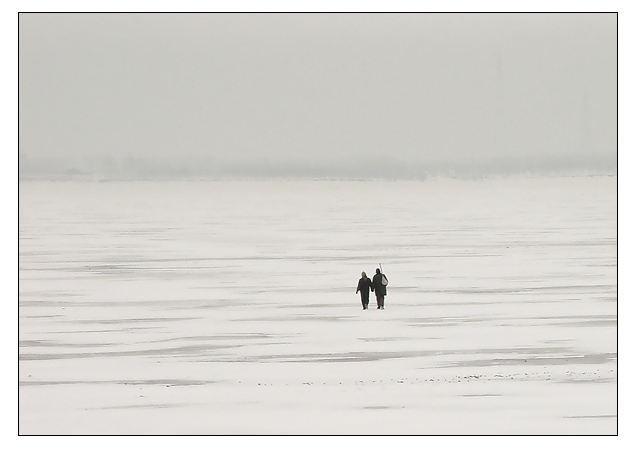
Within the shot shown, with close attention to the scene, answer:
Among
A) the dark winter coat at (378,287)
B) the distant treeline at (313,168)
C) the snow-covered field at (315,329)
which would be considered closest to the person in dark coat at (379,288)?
the dark winter coat at (378,287)

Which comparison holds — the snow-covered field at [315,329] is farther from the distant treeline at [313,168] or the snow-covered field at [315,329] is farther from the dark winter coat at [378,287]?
the distant treeline at [313,168]

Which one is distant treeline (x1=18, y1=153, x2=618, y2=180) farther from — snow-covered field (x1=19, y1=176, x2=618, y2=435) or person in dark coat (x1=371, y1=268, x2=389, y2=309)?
person in dark coat (x1=371, y1=268, x2=389, y2=309)

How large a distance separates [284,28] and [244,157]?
11615 millimetres

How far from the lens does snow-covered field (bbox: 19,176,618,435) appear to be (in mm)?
9406

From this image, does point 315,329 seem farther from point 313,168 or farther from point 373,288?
point 313,168

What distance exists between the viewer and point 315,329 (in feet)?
40.2

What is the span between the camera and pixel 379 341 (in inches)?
455

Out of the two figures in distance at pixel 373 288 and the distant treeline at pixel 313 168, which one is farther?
the distant treeline at pixel 313 168

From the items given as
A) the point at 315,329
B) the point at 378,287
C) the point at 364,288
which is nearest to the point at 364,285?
the point at 364,288

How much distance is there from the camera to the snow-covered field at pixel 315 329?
9406mm

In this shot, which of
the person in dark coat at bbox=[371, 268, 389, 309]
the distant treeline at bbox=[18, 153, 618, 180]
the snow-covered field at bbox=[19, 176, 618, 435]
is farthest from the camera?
the distant treeline at bbox=[18, 153, 618, 180]

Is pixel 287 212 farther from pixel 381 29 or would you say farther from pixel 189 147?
pixel 381 29

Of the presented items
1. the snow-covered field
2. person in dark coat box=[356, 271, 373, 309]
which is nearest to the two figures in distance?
person in dark coat box=[356, 271, 373, 309]
